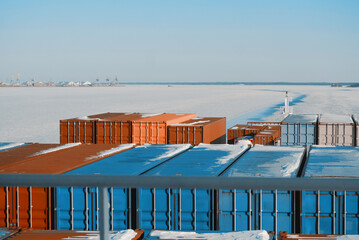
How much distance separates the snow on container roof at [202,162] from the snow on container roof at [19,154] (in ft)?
15.2

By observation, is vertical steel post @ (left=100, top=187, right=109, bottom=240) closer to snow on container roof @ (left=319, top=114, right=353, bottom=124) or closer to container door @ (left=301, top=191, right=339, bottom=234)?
container door @ (left=301, top=191, right=339, bottom=234)

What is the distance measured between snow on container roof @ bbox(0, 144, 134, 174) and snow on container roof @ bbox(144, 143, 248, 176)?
95.0 inches

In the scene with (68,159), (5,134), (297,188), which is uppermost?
(297,188)

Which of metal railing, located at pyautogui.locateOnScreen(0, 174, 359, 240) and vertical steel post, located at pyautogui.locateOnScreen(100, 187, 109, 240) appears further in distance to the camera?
vertical steel post, located at pyautogui.locateOnScreen(100, 187, 109, 240)

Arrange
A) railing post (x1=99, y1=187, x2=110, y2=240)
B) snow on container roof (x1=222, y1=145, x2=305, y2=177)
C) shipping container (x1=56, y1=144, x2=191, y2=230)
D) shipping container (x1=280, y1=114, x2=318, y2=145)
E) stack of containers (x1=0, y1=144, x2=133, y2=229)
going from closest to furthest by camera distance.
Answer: railing post (x1=99, y1=187, x2=110, y2=240) < shipping container (x1=56, y1=144, x2=191, y2=230) < stack of containers (x1=0, y1=144, x2=133, y2=229) < snow on container roof (x1=222, y1=145, x2=305, y2=177) < shipping container (x1=280, y1=114, x2=318, y2=145)

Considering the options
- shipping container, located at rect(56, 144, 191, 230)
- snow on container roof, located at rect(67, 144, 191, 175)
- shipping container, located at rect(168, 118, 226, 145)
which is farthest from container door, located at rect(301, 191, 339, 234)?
shipping container, located at rect(168, 118, 226, 145)

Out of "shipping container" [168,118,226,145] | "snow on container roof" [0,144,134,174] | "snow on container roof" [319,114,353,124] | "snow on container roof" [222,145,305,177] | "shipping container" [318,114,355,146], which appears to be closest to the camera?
"snow on container roof" [222,145,305,177]

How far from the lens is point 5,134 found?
185 feet

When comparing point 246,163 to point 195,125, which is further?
point 195,125

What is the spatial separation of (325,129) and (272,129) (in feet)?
19.1

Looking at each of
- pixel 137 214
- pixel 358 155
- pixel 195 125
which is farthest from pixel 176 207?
pixel 195 125

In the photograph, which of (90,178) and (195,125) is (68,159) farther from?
(195,125)

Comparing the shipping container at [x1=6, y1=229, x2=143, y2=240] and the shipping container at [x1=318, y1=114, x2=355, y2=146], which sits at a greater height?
the shipping container at [x1=6, y1=229, x2=143, y2=240]

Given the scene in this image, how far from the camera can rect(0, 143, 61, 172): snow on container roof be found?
14.5m
